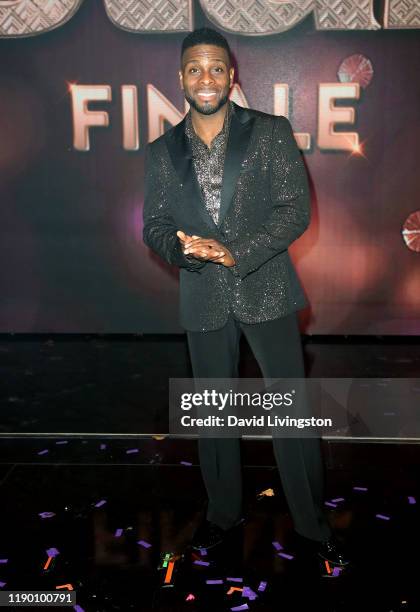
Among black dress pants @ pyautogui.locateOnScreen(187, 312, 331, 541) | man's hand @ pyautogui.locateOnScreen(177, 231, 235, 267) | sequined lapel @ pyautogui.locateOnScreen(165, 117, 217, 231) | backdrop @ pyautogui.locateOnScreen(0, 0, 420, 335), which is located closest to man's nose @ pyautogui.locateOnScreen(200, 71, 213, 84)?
sequined lapel @ pyautogui.locateOnScreen(165, 117, 217, 231)

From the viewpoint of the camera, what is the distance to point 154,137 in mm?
5344

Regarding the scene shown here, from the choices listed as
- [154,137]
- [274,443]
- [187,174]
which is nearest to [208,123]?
[187,174]

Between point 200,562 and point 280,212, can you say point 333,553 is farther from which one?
point 280,212

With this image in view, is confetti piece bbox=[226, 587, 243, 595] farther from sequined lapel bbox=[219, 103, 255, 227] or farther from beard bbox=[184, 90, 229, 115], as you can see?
beard bbox=[184, 90, 229, 115]

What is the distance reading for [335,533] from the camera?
8.42 feet

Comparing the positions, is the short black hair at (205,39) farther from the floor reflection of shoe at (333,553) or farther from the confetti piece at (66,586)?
the confetti piece at (66,586)

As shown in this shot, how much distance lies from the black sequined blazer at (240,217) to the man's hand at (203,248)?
0.06 metres

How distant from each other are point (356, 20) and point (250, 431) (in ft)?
11.5

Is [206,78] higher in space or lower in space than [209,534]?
higher

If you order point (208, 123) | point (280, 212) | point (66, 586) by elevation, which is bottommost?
point (66, 586)

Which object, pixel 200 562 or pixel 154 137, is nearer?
pixel 200 562

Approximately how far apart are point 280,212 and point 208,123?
1.42ft

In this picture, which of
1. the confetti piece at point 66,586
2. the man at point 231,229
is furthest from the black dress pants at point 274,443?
the confetti piece at point 66,586

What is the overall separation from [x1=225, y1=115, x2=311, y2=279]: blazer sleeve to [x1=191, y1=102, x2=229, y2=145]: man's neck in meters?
0.21
